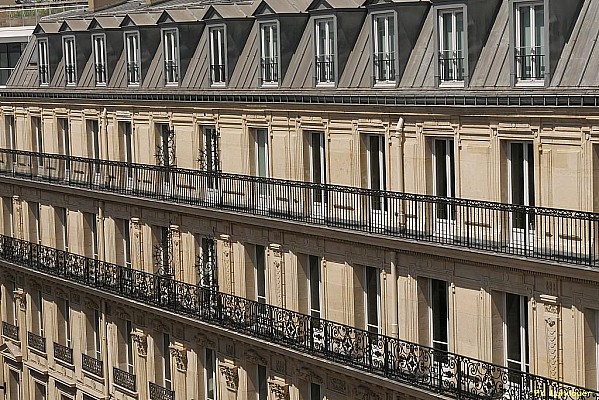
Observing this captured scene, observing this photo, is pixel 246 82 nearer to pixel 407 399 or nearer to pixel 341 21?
pixel 341 21

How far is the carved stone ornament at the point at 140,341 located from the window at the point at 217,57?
9808 millimetres

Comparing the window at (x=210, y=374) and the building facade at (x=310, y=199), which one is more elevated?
the building facade at (x=310, y=199)

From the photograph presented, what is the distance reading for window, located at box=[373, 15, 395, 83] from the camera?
3794cm

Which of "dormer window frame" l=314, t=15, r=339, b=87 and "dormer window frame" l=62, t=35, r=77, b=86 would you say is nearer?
"dormer window frame" l=314, t=15, r=339, b=87

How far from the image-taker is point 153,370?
2005 inches

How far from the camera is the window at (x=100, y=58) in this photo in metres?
53.6

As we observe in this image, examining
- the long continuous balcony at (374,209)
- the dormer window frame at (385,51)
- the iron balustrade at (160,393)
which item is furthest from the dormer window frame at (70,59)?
the dormer window frame at (385,51)

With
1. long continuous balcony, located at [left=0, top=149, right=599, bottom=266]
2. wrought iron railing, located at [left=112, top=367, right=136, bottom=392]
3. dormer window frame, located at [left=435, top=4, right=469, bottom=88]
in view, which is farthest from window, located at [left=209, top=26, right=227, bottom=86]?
wrought iron railing, located at [left=112, top=367, right=136, bottom=392]

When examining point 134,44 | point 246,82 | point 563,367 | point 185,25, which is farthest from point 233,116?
point 563,367

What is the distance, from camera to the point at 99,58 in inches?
2124

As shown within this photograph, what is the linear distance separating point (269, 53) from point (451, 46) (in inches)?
340

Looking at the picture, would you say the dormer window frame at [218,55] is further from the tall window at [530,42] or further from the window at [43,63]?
the tall window at [530,42]

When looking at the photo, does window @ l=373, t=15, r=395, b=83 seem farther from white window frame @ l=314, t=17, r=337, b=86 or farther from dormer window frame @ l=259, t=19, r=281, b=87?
dormer window frame @ l=259, t=19, r=281, b=87

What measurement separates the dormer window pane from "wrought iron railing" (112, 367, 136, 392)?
39.2 ft
